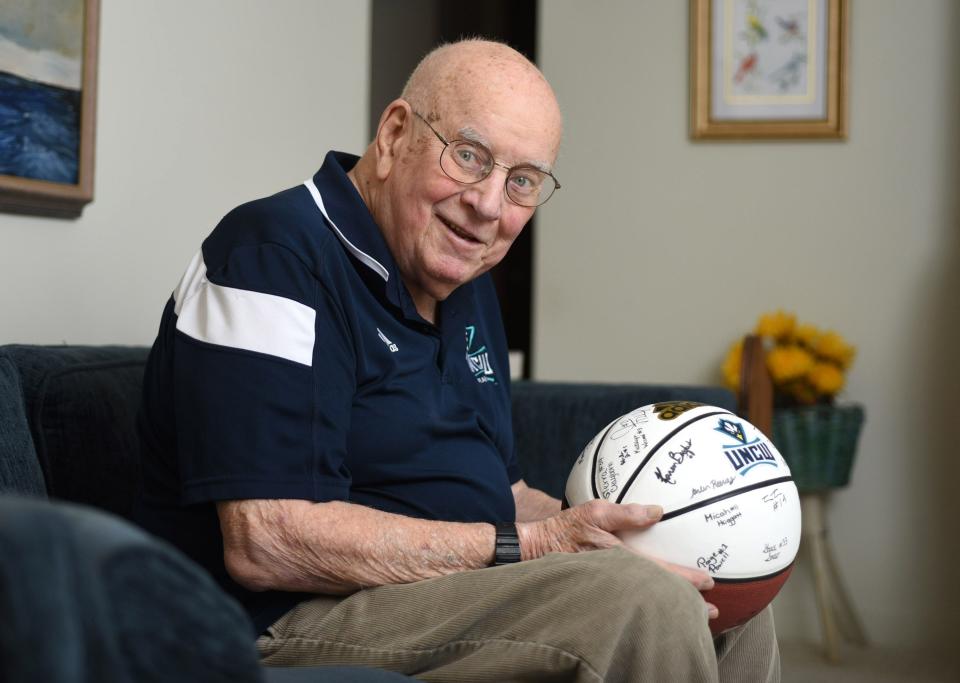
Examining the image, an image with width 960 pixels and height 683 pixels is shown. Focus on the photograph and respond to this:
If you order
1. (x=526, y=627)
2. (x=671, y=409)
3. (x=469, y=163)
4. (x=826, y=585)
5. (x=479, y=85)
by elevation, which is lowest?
(x=826, y=585)

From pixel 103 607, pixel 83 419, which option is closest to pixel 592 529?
pixel 83 419

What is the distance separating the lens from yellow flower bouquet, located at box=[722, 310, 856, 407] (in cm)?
339

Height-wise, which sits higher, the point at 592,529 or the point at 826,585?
the point at 592,529

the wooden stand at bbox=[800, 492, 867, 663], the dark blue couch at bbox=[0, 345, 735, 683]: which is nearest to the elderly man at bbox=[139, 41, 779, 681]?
the dark blue couch at bbox=[0, 345, 735, 683]

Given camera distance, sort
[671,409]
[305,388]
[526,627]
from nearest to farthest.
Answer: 1. [526,627]
2. [305,388]
3. [671,409]

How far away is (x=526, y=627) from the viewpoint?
1181 millimetres

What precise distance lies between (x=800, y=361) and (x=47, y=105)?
2386 millimetres

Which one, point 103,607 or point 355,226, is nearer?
point 103,607

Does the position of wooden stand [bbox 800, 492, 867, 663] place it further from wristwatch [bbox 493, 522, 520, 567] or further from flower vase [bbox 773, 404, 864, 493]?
wristwatch [bbox 493, 522, 520, 567]
